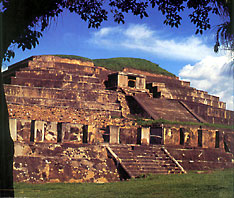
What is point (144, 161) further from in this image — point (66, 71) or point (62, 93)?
point (66, 71)

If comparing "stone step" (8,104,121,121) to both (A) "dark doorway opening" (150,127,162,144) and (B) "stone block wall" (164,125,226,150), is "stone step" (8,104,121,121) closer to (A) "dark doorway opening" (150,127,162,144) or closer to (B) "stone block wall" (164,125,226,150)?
(A) "dark doorway opening" (150,127,162,144)

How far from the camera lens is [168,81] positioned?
24.2 meters

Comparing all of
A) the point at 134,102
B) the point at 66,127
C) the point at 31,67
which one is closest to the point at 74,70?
the point at 31,67

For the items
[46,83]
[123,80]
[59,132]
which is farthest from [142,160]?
[123,80]

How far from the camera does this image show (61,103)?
16172 millimetres

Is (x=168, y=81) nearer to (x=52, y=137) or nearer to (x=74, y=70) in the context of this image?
(x=74, y=70)

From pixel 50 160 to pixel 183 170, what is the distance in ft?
14.4

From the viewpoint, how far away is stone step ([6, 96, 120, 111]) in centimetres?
1549

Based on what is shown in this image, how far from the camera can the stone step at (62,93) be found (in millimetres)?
15909

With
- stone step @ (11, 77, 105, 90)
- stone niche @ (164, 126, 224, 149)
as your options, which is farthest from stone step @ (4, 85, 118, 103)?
stone niche @ (164, 126, 224, 149)

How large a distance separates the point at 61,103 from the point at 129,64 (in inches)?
444

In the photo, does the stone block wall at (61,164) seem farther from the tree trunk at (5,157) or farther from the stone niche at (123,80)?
the stone niche at (123,80)

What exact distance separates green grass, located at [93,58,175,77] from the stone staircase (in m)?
13.0

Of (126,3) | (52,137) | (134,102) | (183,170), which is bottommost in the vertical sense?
(183,170)
